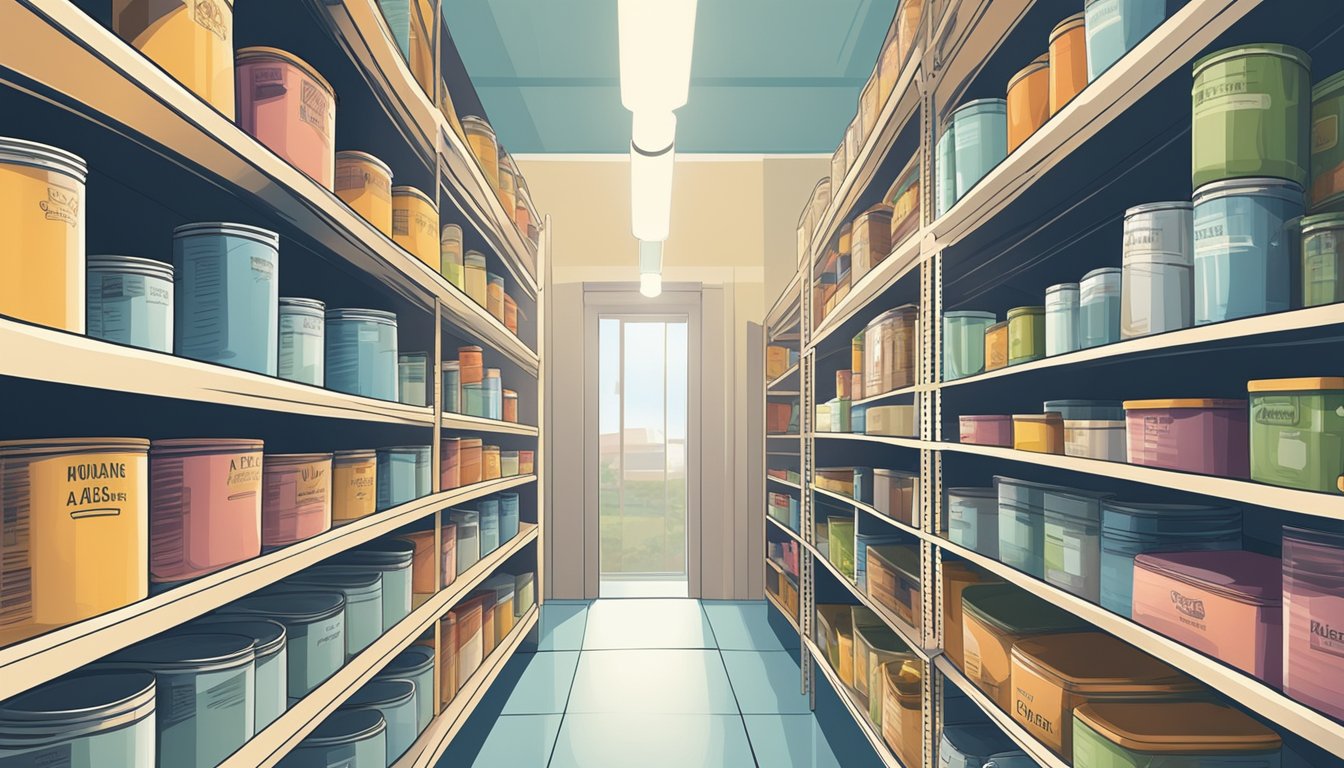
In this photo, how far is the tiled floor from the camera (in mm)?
2902

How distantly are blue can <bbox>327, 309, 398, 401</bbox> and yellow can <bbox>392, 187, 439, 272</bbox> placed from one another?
0.99 feet

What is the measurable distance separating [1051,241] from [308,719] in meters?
2.08

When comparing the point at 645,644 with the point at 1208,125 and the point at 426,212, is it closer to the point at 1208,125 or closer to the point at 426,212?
the point at 426,212

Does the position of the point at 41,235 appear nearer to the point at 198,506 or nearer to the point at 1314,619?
the point at 198,506

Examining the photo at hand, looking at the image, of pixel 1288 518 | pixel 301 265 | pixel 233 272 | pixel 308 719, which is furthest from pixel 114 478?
pixel 1288 518

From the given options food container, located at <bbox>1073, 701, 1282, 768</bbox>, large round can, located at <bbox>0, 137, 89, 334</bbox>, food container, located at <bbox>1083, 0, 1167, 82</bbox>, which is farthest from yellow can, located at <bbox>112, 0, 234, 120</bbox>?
food container, located at <bbox>1073, 701, 1282, 768</bbox>

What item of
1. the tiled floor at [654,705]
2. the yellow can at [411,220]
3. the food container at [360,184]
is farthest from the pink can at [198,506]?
the tiled floor at [654,705]

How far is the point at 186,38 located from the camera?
1.05 metres

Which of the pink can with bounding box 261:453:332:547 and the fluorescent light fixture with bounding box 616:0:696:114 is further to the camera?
the fluorescent light fixture with bounding box 616:0:696:114

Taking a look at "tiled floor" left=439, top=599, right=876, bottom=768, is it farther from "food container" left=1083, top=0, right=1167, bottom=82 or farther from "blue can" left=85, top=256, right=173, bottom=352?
"food container" left=1083, top=0, right=1167, bottom=82

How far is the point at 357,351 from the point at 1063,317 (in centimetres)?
158

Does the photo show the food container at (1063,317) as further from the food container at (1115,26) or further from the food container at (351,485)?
the food container at (351,485)

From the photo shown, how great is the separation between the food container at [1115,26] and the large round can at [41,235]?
1514 millimetres

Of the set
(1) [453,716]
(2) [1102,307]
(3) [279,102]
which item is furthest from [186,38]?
(1) [453,716]
